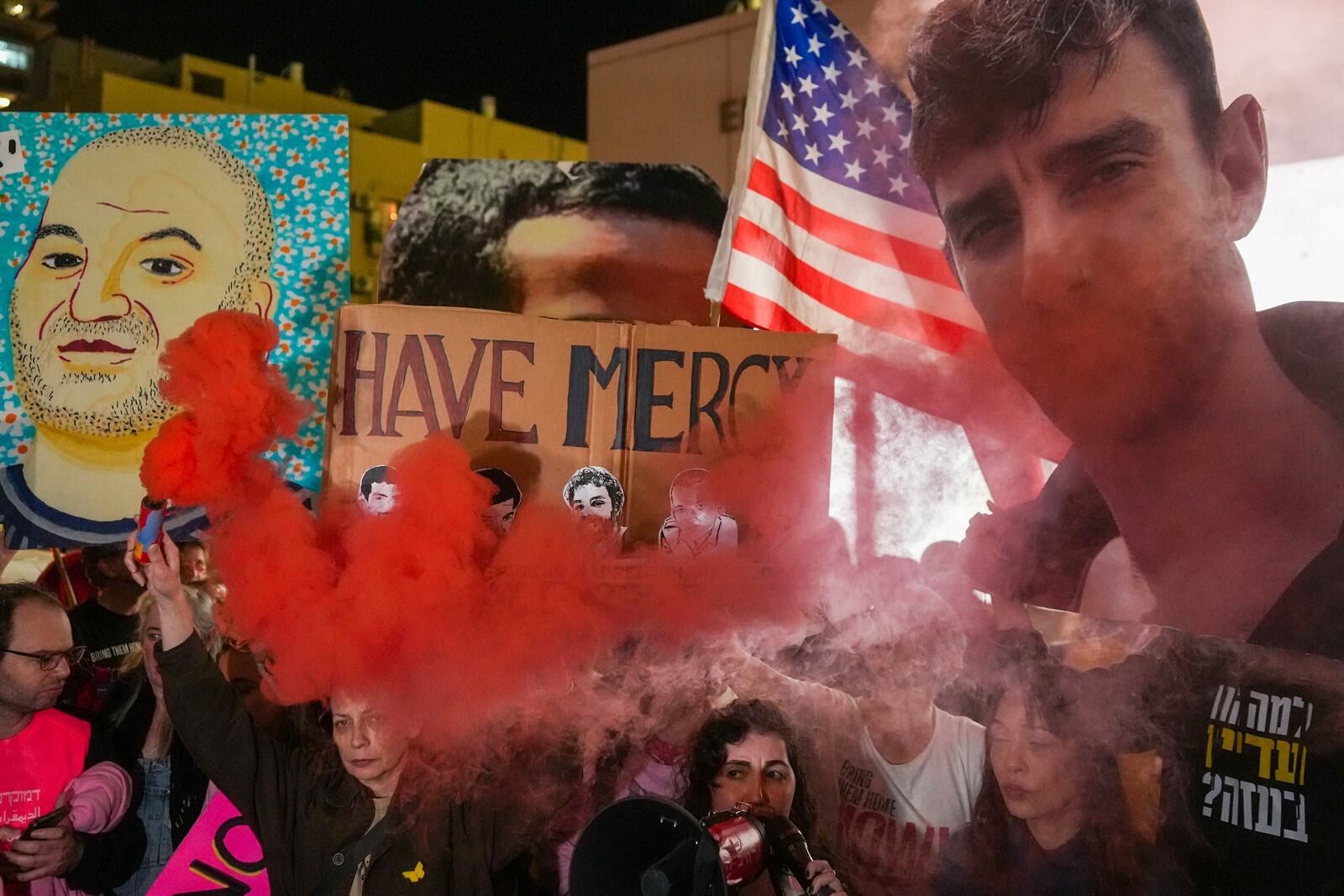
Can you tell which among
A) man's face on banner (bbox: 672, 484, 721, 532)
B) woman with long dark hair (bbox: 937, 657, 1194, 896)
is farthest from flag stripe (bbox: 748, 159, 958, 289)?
woman with long dark hair (bbox: 937, 657, 1194, 896)

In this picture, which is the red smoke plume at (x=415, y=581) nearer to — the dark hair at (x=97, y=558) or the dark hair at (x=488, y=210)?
the dark hair at (x=97, y=558)

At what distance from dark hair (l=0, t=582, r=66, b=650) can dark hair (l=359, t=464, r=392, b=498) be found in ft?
3.70

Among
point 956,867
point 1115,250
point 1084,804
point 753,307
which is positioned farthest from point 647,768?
point 1115,250

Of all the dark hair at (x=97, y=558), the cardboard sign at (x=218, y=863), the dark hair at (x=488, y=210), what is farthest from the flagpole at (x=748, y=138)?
the cardboard sign at (x=218, y=863)

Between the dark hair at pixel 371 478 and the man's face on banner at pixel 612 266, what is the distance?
55.5 inches

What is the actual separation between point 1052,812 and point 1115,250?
1.49m

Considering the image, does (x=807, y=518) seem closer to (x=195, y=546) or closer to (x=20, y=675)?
(x=195, y=546)

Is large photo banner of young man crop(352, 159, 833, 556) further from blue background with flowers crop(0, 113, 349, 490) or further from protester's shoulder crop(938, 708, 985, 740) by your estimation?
protester's shoulder crop(938, 708, 985, 740)

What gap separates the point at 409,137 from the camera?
16531 millimetres

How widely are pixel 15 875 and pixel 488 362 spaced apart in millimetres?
1928

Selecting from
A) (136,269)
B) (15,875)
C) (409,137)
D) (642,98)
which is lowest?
(15,875)

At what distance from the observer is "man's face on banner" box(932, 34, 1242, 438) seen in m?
2.78

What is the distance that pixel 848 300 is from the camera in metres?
3.51

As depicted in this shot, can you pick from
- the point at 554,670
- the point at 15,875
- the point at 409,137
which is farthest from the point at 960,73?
the point at 409,137
